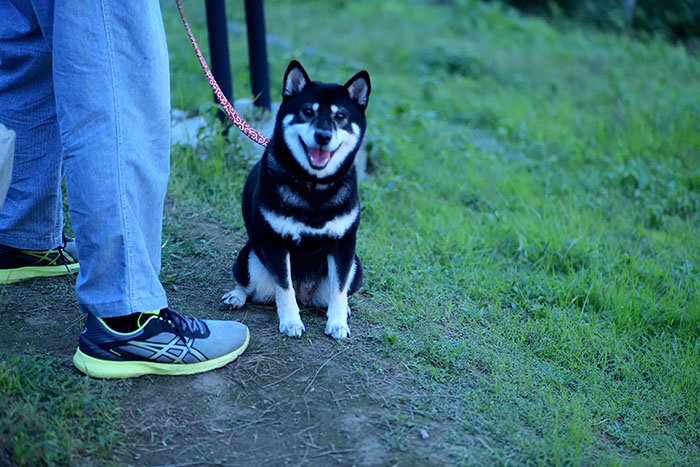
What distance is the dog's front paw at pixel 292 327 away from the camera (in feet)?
8.62

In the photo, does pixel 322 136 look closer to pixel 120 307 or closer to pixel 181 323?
pixel 181 323

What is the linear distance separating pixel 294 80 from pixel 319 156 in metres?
0.37

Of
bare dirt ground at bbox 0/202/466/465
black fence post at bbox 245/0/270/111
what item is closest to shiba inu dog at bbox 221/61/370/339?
bare dirt ground at bbox 0/202/466/465

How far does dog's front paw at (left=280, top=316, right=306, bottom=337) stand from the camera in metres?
2.63

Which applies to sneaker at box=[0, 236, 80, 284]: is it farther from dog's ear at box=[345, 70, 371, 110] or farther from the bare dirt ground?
dog's ear at box=[345, 70, 371, 110]

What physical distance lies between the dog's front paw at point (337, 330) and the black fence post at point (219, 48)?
2154 mm

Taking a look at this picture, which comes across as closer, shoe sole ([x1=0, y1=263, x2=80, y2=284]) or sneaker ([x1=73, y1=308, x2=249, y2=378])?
sneaker ([x1=73, y1=308, x2=249, y2=378])

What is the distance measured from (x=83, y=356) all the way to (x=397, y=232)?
2198 mm

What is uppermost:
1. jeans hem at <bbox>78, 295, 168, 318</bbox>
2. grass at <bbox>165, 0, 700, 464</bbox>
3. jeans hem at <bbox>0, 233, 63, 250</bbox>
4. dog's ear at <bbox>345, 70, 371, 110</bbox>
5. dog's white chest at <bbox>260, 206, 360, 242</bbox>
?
dog's ear at <bbox>345, 70, 371, 110</bbox>

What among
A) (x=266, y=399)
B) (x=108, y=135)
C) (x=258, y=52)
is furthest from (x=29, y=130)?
(x=258, y=52)

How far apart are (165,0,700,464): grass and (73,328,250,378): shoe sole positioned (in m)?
0.74

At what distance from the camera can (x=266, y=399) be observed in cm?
221

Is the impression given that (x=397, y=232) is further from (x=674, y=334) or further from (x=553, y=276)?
(x=674, y=334)

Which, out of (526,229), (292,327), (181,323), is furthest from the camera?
(526,229)
